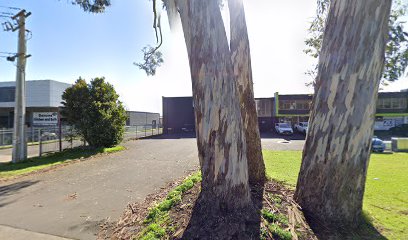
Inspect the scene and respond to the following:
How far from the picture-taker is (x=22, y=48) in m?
11.4

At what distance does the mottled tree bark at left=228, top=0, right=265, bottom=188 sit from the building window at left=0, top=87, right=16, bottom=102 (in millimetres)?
41980

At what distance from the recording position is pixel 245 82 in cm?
505

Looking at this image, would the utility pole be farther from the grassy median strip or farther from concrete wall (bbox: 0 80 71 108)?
concrete wall (bbox: 0 80 71 108)

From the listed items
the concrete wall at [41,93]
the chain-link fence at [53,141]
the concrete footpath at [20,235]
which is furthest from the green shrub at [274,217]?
the concrete wall at [41,93]

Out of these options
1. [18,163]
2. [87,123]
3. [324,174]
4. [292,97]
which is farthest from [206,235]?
[292,97]

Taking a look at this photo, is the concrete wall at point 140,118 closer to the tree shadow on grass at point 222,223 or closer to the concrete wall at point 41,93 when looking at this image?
the concrete wall at point 41,93

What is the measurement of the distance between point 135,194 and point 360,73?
561 centimetres

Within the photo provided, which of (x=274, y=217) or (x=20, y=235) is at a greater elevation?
(x=274, y=217)

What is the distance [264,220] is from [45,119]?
26814 mm

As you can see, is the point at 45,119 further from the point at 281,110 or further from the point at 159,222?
the point at 281,110

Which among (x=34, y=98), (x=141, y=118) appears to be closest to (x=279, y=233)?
(x=34, y=98)

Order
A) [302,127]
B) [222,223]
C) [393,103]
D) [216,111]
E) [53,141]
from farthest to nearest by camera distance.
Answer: [393,103], [302,127], [53,141], [216,111], [222,223]

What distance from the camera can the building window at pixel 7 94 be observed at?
3547 cm

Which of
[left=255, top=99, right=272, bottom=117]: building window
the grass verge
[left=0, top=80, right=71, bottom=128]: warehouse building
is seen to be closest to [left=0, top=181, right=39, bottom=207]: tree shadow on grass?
the grass verge
